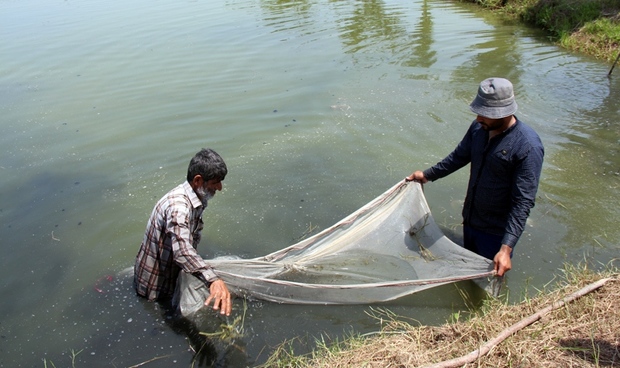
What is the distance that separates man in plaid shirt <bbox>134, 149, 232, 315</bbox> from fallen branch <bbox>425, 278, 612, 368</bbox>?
1317 millimetres

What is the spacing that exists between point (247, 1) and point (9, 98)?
8.73 metres

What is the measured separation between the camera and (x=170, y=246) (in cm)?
318

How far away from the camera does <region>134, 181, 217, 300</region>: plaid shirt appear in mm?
2873

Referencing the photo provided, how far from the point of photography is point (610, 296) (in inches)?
126

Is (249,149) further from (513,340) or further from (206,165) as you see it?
(513,340)

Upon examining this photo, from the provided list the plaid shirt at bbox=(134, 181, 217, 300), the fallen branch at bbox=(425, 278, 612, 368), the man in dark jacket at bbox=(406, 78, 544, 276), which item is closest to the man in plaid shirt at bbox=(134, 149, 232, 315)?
the plaid shirt at bbox=(134, 181, 217, 300)

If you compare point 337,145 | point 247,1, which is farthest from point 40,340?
point 247,1

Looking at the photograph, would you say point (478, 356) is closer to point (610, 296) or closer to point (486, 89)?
point (610, 296)

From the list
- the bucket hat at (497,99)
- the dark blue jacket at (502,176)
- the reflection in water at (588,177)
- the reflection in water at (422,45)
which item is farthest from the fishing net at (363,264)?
the reflection in water at (422,45)

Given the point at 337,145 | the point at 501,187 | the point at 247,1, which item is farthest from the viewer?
the point at 247,1

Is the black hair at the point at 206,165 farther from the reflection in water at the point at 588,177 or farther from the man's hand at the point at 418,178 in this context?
the reflection in water at the point at 588,177

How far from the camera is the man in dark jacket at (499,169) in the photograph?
2.89 m

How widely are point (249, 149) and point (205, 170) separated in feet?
11.5

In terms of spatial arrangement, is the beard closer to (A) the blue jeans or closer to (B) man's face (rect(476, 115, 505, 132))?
(B) man's face (rect(476, 115, 505, 132))
